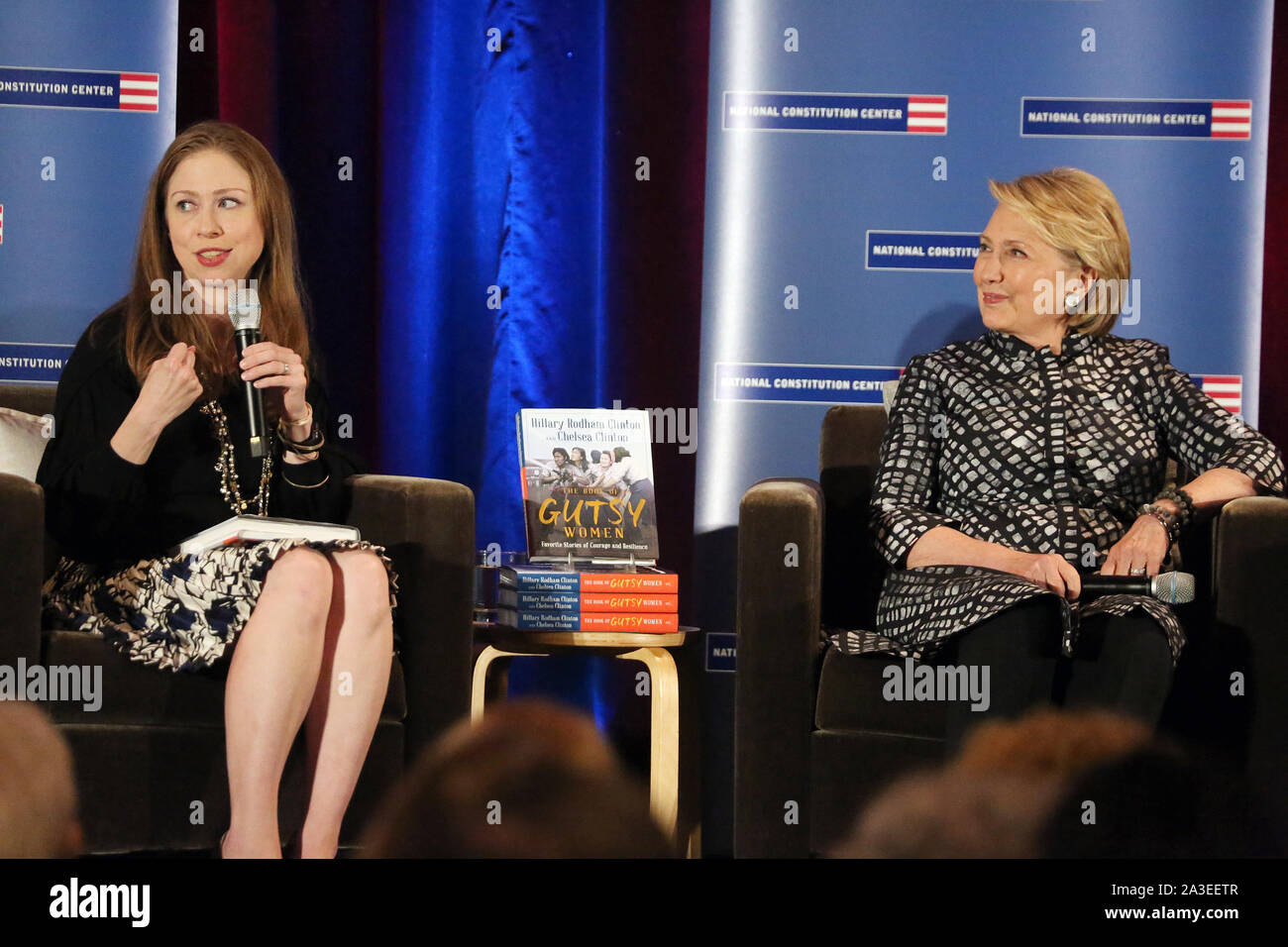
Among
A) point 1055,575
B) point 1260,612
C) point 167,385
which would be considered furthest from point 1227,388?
point 167,385

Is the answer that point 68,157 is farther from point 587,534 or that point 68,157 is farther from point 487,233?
point 587,534

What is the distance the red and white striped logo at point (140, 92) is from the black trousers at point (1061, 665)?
2.34 meters

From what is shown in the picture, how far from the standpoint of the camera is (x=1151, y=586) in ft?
7.23

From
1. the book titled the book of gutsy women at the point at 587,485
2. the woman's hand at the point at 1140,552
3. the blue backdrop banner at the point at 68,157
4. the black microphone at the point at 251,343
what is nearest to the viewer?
the black microphone at the point at 251,343

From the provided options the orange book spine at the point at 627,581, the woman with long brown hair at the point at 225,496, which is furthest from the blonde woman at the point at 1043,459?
the woman with long brown hair at the point at 225,496

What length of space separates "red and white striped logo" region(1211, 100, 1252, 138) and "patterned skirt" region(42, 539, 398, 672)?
233cm

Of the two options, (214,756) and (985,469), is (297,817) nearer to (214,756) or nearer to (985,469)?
(214,756)

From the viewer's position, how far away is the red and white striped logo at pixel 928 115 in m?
3.34

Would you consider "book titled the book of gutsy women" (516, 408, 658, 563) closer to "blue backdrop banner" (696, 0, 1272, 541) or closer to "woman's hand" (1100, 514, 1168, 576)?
"blue backdrop banner" (696, 0, 1272, 541)

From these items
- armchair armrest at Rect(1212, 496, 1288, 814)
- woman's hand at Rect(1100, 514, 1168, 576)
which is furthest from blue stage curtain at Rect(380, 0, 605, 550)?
armchair armrest at Rect(1212, 496, 1288, 814)

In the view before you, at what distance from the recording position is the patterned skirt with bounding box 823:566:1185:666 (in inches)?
82.4

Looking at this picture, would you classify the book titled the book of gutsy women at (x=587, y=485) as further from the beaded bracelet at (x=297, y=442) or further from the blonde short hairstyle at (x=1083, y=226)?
the blonde short hairstyle at (x=1083, y=226)

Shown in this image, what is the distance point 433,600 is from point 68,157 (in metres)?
1.66

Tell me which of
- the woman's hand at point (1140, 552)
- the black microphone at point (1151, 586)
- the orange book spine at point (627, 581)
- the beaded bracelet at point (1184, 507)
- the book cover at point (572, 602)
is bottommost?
the book cover at point (572, 602)
